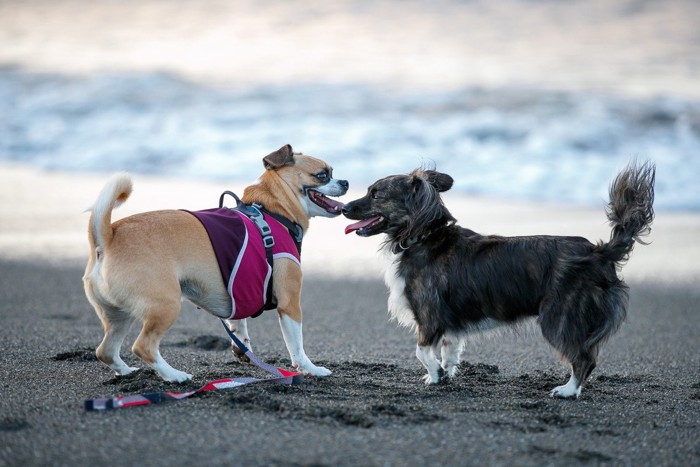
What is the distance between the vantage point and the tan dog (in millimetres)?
4426

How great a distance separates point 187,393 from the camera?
4.25 m

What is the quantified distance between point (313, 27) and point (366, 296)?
1994cm

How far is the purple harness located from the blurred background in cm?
927

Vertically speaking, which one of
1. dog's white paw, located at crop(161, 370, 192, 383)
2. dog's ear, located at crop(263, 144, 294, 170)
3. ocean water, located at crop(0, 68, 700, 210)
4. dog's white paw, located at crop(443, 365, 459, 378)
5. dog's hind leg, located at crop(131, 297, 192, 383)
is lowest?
dog's white paw, located at crop(443, 365, 459, 378)

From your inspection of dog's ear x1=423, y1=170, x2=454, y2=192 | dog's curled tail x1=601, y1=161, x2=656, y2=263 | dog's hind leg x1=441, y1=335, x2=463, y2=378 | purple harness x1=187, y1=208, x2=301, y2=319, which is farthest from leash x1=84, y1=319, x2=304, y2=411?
dog's curled tail x1=601, y1=161, x2=656, y2=263

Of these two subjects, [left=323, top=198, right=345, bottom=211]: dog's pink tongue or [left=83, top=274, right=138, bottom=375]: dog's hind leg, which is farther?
[left=323, top=198, right=345, bottom=211]: dog's pink tongue

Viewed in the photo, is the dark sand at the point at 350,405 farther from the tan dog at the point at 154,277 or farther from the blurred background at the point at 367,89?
the blurred background at the point at 367,89

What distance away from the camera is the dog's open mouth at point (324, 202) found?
5555mm

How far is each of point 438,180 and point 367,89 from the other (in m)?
16.3

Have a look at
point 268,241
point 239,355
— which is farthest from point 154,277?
point 239,355

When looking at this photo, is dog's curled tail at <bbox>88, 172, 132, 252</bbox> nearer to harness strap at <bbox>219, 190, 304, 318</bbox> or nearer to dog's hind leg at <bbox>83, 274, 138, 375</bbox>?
dog's hind leg at <bbox>83, 274, 138, 375</bbox>

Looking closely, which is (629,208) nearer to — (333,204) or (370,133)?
(333,204)

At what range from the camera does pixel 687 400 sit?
4.77 meters

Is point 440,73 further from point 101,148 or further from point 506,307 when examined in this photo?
point 506,307
